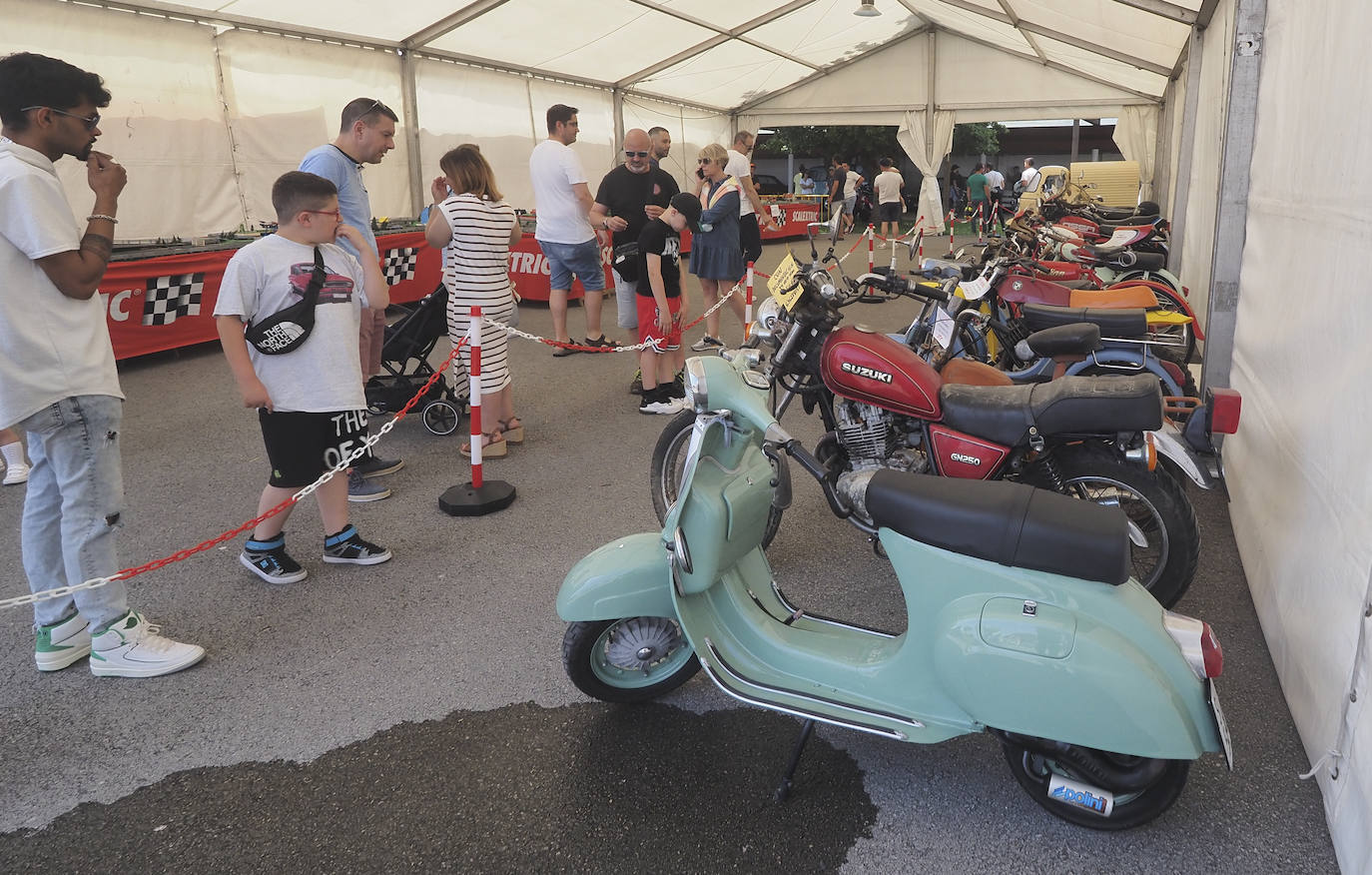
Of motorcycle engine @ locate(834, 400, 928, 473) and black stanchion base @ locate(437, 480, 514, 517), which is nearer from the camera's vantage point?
motorcycle engine @ locate(834, 400, 928, 473)

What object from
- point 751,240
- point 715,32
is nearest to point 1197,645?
point 751,240

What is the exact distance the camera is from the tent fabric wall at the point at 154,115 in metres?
8.66

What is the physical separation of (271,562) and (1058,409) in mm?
3080

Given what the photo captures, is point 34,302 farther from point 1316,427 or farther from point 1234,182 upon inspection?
point 1234,182

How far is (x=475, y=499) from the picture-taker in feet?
14.9

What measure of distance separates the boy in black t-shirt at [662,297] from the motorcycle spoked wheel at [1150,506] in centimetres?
323

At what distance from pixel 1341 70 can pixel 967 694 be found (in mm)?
2430

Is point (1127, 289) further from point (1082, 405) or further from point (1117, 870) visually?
point (1117, 870)

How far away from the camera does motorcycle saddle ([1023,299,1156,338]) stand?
4449 mm

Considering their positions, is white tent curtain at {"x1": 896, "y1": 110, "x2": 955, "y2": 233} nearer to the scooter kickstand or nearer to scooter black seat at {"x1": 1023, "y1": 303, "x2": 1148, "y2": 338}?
scooter black seat at {"x1": 1023, "y1": 303, "x2": 1148, "y2": 338}

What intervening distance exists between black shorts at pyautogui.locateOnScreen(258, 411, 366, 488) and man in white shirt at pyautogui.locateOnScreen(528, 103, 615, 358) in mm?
3037

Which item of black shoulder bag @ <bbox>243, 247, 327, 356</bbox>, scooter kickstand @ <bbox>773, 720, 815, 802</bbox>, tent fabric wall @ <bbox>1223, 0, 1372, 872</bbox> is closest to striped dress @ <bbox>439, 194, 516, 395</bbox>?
black shoulder bag @ <bbox>243, 247, 327, 356</bbox>

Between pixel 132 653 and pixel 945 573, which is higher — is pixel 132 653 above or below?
below

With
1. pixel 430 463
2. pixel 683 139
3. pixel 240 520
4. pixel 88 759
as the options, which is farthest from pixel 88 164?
pixel 683 139
